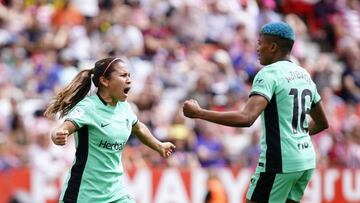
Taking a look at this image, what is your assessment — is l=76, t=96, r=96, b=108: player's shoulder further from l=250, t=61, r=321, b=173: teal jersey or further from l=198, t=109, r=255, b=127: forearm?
l=250, t=61, r=321, b=173: teal jersey

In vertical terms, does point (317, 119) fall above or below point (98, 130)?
above

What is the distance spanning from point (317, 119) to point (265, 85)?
3.53 feet

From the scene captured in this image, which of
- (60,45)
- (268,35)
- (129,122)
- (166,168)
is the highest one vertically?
(268,35)

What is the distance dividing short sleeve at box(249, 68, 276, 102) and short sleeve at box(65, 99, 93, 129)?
4.54 feet

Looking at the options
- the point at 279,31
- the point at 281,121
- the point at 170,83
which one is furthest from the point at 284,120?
the point at 170,83

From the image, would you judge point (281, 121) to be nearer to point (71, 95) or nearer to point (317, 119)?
point (317, 119)

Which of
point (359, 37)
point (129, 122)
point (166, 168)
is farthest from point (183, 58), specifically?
point (129, 122)

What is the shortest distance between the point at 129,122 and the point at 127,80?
0.39m

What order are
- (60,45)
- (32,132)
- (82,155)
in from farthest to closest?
(60,45) → (32,132) → (82,155)

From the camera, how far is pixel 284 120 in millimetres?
8664

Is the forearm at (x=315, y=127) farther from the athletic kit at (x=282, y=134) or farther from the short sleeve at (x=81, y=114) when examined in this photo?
the short sleeve at (x=81, y=114)

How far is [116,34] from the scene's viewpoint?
18188mm

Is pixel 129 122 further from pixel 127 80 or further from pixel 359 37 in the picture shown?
pixel 359 37

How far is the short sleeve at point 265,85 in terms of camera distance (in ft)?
27.8
